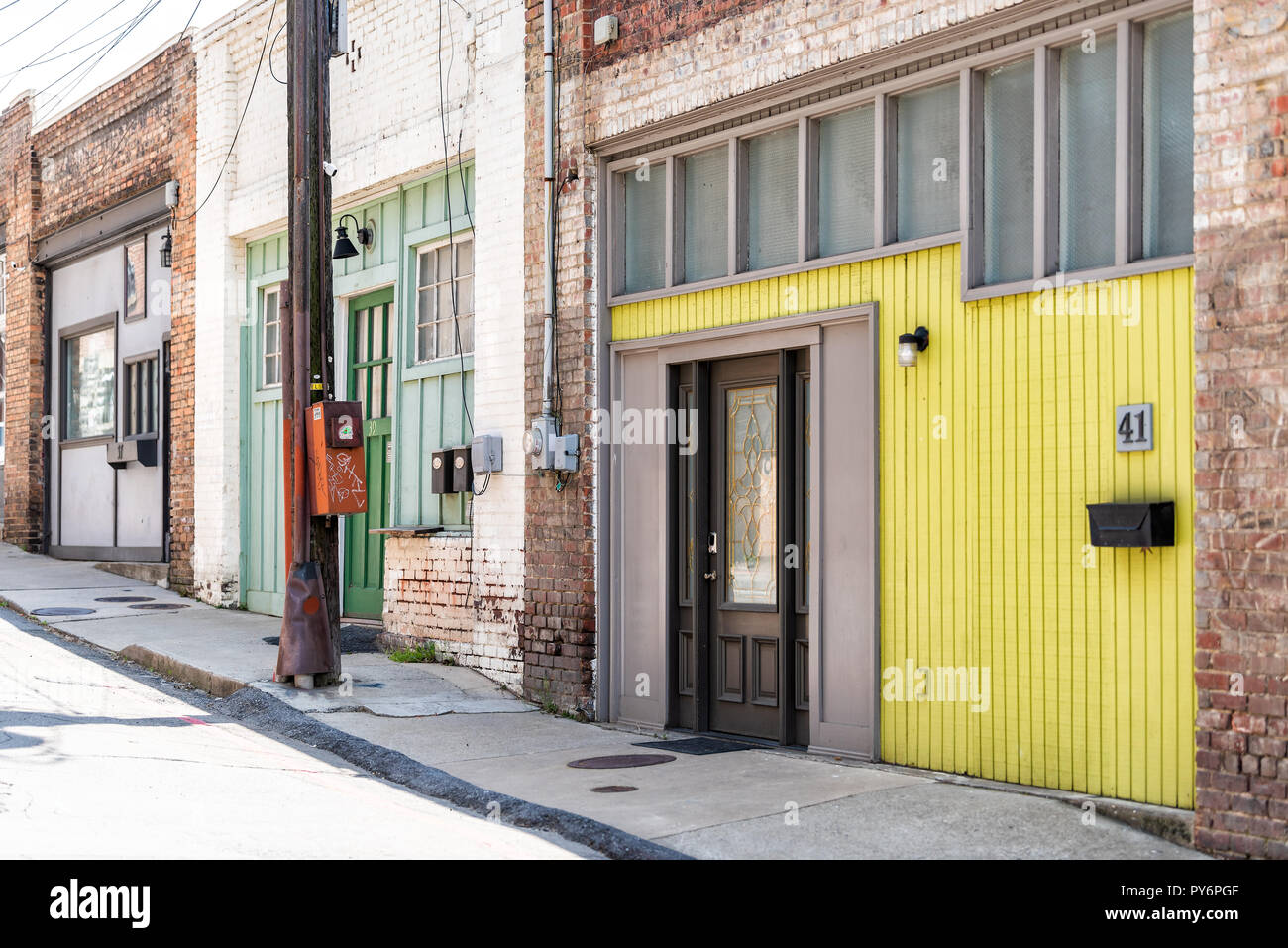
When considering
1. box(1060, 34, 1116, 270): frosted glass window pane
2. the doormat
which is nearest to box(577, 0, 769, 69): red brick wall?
box(1060, 34, 1116, 270): frosted glass window pane

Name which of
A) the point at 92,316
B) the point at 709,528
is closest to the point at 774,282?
the point at 709,528

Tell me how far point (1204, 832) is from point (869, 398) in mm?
Result: 3118

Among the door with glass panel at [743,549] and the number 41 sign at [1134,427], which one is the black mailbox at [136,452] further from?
the number 41 sign at [1134,427]

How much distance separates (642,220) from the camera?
9938 mm

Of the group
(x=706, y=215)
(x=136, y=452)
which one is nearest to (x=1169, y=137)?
(x=706, y=215)

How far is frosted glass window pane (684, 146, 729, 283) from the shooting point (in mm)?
9320

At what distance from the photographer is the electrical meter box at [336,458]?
32.3 feet

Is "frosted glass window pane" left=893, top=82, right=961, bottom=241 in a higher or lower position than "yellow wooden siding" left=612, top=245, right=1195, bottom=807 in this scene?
higher

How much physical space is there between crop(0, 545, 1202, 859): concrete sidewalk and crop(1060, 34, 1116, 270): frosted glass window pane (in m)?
2.82

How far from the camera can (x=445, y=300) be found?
11.9 metres

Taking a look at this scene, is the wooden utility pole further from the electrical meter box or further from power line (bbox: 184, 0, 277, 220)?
power line (bbox: 184, 0, 277, 220)

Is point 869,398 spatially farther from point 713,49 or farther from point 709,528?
point 713,49

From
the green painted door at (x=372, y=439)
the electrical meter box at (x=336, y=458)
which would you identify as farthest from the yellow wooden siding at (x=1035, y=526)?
the green painted door at (x=372, y=439)

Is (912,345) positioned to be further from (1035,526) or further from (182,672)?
(182,672)
